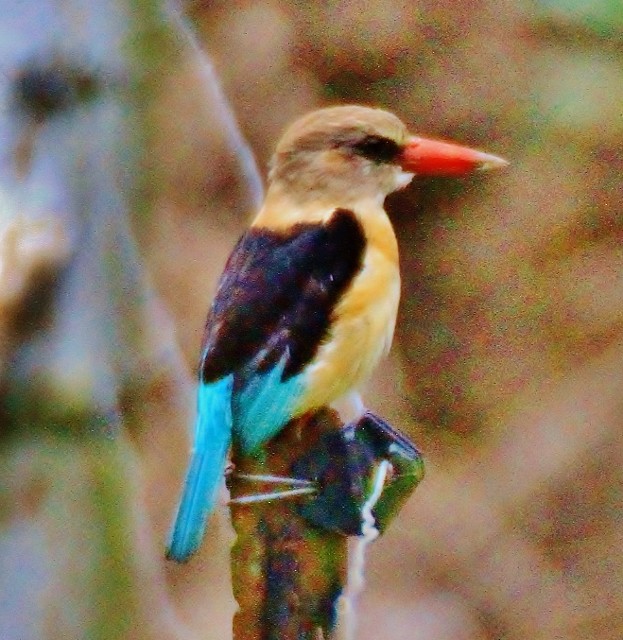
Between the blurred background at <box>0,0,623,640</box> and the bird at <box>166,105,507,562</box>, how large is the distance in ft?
0.12

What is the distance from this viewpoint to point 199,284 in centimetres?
122

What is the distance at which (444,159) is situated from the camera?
112 centimetres

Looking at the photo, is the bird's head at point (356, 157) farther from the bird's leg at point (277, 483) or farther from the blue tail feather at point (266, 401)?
the bird's leg at point (277, 483)

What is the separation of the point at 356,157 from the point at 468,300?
0.22 metres

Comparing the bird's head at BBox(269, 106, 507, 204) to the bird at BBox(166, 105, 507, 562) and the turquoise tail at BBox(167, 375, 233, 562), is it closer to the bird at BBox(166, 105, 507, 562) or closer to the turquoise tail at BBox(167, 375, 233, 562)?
the bird at BBox(166, 105, 507, 562)

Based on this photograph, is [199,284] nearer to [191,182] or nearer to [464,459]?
[191,182]

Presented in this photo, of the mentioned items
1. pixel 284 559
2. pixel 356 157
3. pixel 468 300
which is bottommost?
pixel 284 559

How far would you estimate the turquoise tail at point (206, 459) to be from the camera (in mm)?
1090

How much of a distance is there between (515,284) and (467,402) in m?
0.15

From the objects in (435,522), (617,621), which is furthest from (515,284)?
(617,621)

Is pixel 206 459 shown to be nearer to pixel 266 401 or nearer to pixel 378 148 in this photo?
pixel 266 401

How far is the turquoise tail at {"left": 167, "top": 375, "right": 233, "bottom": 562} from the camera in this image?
1.09 m

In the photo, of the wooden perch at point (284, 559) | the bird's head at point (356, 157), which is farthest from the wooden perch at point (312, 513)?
the bird's head at point (356, 157)

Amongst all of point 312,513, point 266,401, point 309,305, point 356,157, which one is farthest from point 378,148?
point 312,513
